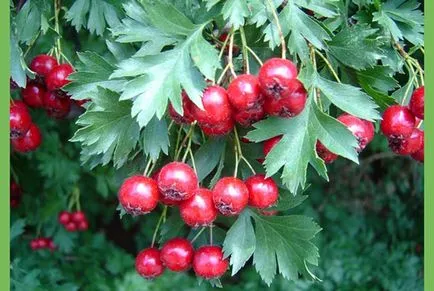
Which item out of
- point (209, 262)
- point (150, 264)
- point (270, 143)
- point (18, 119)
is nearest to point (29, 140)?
point (18, 119)

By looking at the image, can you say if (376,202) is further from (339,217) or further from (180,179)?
(180,179)

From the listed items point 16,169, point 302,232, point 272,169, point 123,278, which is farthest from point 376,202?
point 272,169

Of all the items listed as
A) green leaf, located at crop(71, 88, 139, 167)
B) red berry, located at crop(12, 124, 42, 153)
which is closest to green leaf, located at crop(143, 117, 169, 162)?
green leaf, located at crop(71, 88, 139, 167)

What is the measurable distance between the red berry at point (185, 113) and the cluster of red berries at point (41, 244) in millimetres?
1608

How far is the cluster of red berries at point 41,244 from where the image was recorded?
2490 millimetres

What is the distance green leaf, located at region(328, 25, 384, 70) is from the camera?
1097mm

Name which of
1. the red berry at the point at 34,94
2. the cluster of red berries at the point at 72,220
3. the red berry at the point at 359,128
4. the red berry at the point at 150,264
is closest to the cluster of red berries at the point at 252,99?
the red berry at the point at 359,128

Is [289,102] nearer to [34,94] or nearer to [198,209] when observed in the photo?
[198,209]

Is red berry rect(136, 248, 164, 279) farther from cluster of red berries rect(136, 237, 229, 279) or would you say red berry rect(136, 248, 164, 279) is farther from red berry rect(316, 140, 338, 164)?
red berry rect(316, 140, 338, 164)

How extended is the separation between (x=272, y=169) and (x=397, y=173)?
6.98ft

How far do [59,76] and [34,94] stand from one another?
0.41 feet

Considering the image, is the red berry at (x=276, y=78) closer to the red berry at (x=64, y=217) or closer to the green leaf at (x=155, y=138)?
the green leaf at (x=155, y=138)

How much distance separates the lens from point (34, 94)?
1.44m

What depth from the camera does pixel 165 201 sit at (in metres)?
1.14
